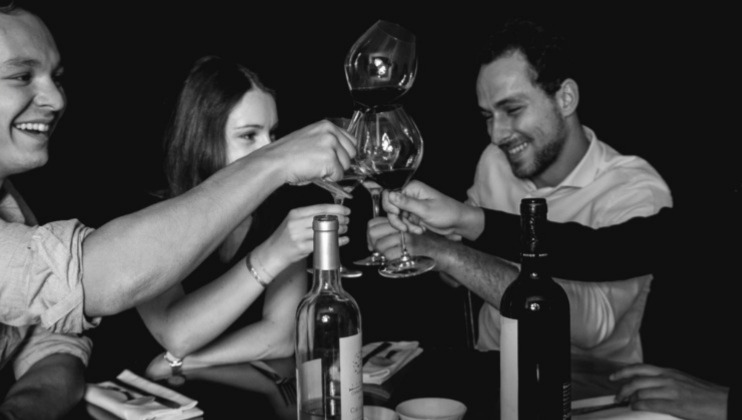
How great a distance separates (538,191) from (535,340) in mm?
1569

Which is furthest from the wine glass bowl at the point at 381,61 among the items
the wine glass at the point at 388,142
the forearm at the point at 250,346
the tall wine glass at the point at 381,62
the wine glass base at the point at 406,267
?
the forearm at the point at 250,346

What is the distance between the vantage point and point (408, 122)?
1.49 metres

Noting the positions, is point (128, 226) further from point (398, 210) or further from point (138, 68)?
point (138, 68)

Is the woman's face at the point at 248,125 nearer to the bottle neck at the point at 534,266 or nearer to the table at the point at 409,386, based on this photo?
the table at the point at 409,386

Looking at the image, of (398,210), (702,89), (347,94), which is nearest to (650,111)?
(702,89)

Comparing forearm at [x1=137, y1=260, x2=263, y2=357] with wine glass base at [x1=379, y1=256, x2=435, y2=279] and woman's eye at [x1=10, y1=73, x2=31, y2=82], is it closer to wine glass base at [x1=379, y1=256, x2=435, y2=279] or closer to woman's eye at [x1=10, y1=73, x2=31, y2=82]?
wine glass base at [x1=379, y1=256, x2=435, y2=279]

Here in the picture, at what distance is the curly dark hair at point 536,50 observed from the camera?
7.89 feet

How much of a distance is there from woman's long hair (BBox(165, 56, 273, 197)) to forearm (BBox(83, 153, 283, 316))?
91 cm

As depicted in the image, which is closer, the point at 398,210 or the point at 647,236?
the point at 398,210

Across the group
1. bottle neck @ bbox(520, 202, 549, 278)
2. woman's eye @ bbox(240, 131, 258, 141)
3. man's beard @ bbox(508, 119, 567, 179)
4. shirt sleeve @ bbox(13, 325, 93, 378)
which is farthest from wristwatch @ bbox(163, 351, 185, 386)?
man's beard @ bbox(508, 119, 567, 179)

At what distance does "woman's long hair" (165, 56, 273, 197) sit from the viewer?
210 cm

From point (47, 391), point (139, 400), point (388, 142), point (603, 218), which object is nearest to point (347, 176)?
point (388, 142)

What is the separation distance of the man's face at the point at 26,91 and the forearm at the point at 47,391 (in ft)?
1.54

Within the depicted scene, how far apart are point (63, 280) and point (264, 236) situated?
1.07 m
